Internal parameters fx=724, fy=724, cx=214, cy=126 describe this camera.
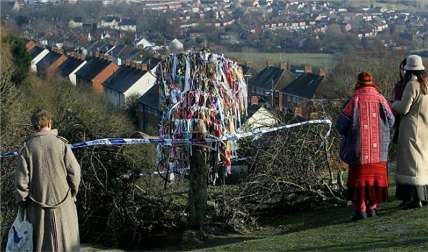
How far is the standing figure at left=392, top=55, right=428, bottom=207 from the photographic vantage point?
8.10 meters

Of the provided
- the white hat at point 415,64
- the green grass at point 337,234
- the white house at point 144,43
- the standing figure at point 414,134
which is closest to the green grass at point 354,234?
the green grass at point 337,234

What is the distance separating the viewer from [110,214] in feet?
31.7

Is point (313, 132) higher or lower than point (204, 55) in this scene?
lower

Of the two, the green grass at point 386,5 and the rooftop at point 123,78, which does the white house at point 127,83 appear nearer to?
the rooftop at point 123,78

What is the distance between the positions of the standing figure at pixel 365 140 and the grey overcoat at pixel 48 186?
123 inches

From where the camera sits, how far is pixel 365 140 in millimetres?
7980

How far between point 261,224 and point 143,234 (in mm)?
1609

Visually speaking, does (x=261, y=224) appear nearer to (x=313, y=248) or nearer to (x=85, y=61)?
(x=313, y=248)

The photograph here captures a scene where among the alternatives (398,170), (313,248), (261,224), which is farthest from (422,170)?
(261,224)

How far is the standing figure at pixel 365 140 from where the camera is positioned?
7980 mm

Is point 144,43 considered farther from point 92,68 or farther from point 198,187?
point 198,187

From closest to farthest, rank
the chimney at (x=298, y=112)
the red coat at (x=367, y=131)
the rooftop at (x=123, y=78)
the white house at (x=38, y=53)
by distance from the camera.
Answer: the red coat at (x=367, y=131) → the chimney at (x=298, y=112) → the rooftop at (x=123, y=78) → the white house at (x=38, y=53)

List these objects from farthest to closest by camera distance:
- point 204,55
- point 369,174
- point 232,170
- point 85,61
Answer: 1. point 85,61
2. point 232,170
3. point 204,55
4. point 369,174

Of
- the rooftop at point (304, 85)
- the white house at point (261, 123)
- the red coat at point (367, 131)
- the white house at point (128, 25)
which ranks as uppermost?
the red coat at point (367, 131)
